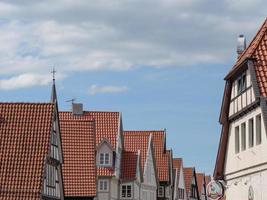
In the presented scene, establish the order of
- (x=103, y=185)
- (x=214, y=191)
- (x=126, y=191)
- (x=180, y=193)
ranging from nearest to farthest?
(x=214, y=191) → (x=103, y=185) → (x=126, y=191) → (x=180, y=193)

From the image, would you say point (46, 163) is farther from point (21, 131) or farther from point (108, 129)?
point (108, 129)

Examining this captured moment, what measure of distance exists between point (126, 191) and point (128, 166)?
1872 millimetres

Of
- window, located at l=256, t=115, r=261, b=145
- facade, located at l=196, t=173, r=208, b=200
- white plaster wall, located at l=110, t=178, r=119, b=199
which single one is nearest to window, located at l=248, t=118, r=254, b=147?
window, located at l=256, t=115, r=261, b=145

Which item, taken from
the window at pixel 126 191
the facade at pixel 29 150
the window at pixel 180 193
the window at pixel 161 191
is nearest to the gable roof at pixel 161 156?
the window at pixel 161 191

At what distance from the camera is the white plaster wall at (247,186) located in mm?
26498

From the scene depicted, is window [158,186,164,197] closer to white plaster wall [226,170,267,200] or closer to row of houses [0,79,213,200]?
row of houses [0,79,213,200]

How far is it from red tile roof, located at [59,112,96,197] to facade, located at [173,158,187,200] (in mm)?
29128

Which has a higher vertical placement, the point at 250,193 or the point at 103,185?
the point at 103,185

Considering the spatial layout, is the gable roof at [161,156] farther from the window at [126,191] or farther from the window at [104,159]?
the window at [104,159]

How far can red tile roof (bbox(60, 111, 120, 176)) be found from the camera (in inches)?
2181

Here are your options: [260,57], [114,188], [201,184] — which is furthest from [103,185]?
[201,184]

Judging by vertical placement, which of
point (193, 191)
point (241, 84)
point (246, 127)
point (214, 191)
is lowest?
point (214, 191)

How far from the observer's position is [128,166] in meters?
58.9

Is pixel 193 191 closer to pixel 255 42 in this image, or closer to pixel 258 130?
pixel 255 42
